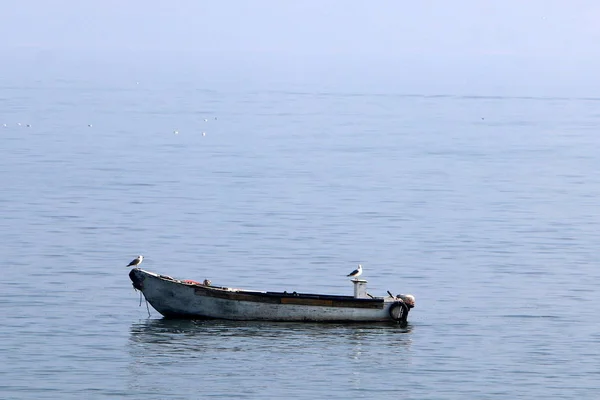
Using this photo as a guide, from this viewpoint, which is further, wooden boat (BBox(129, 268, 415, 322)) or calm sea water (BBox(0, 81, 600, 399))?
wooden boat (BBox(129, 268, 415, 322))

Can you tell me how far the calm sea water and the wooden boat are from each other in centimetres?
56

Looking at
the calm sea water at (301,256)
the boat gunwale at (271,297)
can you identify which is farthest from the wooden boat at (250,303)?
the calm sea water at (301,256)

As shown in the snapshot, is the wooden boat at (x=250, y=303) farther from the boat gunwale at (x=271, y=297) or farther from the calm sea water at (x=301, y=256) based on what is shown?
the calm sea water at (x=301, y=256)

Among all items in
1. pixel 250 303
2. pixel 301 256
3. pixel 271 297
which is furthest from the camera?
pixel 301 256

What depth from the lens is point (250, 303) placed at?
48.0 m

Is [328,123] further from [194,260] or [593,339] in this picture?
[593,339]

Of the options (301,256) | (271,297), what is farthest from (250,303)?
(301,256)

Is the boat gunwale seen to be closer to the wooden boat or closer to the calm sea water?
the wooden boat

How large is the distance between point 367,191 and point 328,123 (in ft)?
205

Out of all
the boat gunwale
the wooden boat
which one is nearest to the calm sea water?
the wooden boat

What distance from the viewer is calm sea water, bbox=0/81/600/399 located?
4222cm

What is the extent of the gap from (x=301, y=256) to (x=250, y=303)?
50.7 feet

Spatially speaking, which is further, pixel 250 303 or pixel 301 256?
pixel 301 256

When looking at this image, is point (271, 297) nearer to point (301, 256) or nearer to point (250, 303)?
point (250, 303)
